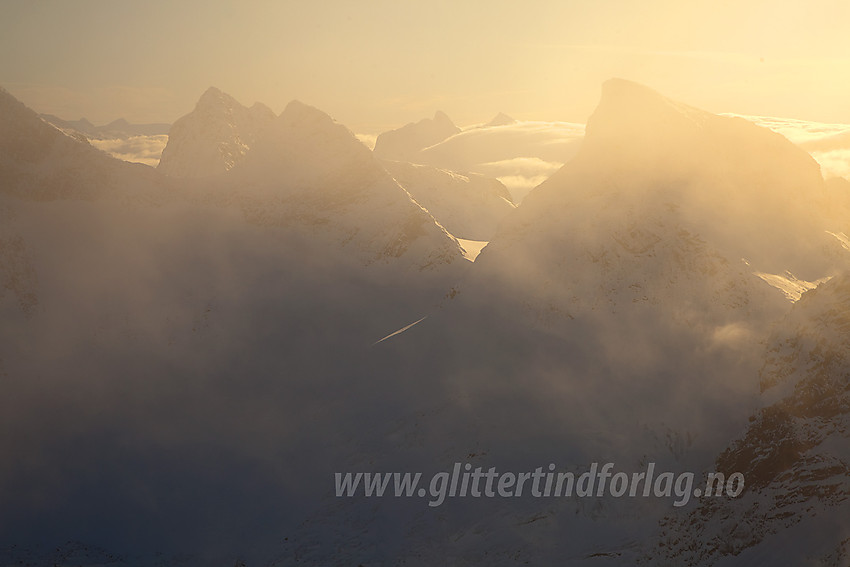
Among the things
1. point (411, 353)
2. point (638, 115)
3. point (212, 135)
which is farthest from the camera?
point (212, 135)

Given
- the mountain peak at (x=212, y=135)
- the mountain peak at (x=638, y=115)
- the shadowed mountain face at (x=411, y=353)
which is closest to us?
the shadowed mountain face at (x=411, y=353)

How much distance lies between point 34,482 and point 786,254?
7074 centimetres

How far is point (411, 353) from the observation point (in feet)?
197

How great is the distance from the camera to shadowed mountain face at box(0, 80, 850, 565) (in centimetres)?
3962

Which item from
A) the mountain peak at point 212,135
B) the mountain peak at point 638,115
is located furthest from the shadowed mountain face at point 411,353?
the mountain peak at point 212,135

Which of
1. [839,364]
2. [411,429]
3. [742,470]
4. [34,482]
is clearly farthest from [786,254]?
[34,482]

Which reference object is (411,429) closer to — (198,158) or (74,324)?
(74,324)

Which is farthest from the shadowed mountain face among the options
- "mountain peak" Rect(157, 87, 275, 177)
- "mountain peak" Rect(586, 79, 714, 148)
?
"mountain peak" Rect(157, 87, 275, 177)

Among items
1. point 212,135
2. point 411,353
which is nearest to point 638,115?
point 411,353

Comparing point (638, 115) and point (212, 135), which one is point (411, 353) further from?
point (212, 135)

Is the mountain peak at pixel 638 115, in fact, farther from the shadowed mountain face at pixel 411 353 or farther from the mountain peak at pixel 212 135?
the mountain peak at pixel 212 135

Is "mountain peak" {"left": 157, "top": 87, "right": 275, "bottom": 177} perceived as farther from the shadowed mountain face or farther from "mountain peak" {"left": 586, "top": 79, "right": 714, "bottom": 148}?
"mountain peak" {"left": 586, "top": 79, "right": 714, "bottom": 148}

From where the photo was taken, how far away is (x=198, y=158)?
136 metres

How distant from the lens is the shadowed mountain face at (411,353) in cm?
3962
